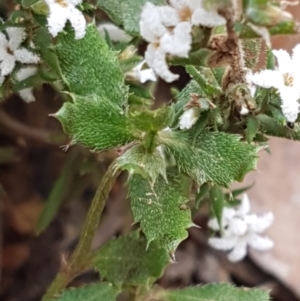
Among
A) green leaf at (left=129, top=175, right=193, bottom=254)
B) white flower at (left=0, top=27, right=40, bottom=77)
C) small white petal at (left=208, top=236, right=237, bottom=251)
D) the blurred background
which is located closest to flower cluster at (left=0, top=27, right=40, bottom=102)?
white flower at (left=0, top=27, right=40, bottom=77)

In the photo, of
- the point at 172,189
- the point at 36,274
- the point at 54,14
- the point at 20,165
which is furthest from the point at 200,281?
the point at 54,14

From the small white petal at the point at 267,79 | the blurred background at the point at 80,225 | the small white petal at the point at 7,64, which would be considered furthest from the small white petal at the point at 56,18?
the blurred background at the point at 80,225

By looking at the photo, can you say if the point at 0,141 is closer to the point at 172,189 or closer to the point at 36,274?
the point at 36,274

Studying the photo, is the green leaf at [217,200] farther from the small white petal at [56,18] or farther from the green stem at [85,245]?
the small white petal at [56,18]

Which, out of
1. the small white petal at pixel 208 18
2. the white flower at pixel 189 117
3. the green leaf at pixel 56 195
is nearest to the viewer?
the small white petal at pixel 208 18

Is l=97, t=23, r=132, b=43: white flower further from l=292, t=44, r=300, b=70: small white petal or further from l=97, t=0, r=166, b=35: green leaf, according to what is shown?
l=292, t=44, r=300, b=70: small white petal

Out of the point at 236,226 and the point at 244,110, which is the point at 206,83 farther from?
the point at 236,226
